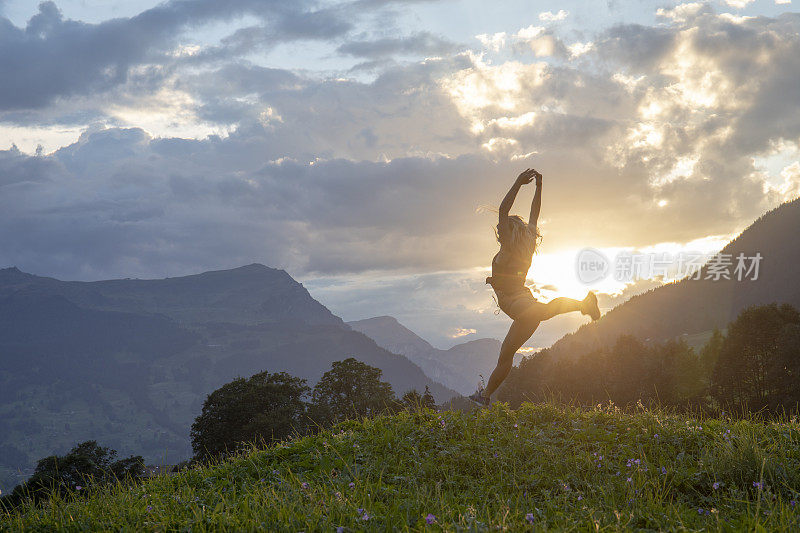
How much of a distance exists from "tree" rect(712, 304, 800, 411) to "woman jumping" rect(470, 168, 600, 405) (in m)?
36.6

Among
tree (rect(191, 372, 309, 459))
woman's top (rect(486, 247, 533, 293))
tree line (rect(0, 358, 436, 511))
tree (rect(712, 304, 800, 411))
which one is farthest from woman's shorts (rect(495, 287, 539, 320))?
tree (rect(191, 372, 309, 459))

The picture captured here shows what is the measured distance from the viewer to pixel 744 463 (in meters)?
8.12

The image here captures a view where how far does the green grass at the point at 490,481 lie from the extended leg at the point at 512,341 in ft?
2.75

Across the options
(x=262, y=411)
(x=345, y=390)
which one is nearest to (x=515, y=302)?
(x=345, y=390)

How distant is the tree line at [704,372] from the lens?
42062mm

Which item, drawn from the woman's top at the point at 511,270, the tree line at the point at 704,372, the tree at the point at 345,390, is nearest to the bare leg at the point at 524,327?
the woman's top at the point at 511,270

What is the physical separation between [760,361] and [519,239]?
42.4 m

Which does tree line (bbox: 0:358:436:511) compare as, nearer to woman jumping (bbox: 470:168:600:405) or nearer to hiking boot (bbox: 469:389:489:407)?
hiking boot (bbox: 469:389:489:407)

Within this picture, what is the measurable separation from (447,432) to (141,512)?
549 centimetres

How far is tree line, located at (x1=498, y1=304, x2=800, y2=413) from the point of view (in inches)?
1656

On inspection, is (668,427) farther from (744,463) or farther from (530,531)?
(530,531)

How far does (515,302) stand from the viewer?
11898 millimetres

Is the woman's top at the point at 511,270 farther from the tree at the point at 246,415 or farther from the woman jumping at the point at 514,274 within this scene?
the tree at the point at 246,415

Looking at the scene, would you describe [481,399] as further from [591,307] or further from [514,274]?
[591,307]
